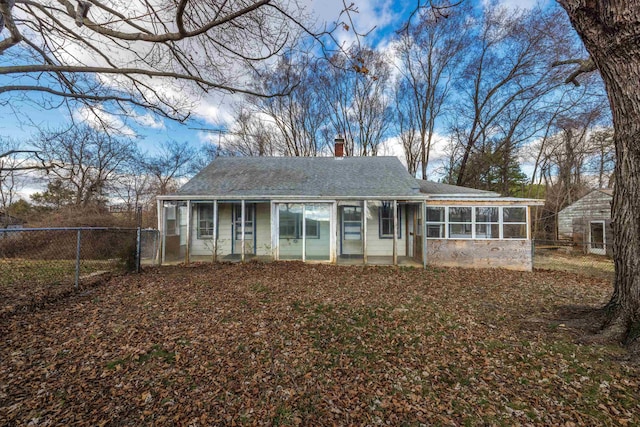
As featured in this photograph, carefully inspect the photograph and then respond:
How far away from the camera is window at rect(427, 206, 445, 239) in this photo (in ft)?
34.5

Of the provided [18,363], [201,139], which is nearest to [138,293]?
[18,363]

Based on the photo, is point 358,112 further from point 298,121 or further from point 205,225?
point 205,225

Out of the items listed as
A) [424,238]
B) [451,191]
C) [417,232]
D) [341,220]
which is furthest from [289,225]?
[451,191]

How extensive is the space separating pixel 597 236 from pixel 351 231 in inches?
617

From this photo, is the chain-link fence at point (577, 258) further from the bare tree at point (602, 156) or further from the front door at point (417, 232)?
the bare tree at point (602, 156)

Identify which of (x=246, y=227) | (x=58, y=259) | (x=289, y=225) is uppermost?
(x=289, y=225)

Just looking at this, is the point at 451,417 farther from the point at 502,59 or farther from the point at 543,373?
the point at 502,59

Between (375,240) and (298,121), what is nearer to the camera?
(375,240)

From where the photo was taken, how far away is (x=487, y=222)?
10.2 meters

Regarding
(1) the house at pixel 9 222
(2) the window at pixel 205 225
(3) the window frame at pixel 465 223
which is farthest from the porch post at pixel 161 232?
(3) the window frame at pixel 465 223

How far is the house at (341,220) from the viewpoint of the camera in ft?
33.6

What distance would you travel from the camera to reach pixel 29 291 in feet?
19.7

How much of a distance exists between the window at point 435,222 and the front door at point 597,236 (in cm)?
1194

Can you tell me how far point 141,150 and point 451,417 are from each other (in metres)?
26.5
